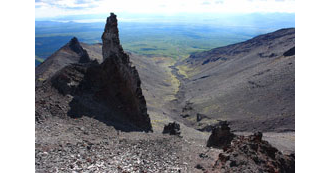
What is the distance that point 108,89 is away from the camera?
1009 inches

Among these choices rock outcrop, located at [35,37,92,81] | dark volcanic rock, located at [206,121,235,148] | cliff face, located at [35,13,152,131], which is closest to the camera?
cliff face, located at [35,13,152,131]

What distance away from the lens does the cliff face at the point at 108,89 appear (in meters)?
21.6

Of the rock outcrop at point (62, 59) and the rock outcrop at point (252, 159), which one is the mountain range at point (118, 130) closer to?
the rock outcrop at point (252, 159)

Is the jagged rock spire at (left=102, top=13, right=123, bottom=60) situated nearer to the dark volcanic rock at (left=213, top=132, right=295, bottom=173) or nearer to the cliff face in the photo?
the cliff face

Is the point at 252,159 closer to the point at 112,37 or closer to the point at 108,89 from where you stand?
the point at 108,89

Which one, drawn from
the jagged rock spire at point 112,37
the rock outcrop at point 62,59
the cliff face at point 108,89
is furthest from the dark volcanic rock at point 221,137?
the rock outcrop at point 62,59

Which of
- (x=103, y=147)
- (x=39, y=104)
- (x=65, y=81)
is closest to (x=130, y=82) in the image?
(x=65, y=81)

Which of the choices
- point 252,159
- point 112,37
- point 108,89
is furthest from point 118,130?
point 112,37

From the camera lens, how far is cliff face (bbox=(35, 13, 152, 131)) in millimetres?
21594

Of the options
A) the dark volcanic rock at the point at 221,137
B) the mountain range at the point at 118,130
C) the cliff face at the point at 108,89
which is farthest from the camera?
the dark volcanic rock at the point at 221,137

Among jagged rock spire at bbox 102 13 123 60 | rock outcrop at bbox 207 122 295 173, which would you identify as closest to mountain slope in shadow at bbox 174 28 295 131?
rock outcrop at bbox 207 122 295 173

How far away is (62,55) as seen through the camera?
6209 centimetres

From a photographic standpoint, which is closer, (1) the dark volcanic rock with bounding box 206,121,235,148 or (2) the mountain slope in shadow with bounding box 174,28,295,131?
(1) the dark volcanic rock with bounding box 206,121,235,148

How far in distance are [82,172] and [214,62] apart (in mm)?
129049
